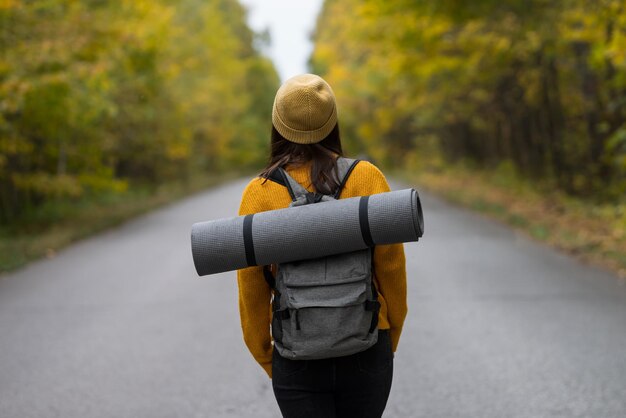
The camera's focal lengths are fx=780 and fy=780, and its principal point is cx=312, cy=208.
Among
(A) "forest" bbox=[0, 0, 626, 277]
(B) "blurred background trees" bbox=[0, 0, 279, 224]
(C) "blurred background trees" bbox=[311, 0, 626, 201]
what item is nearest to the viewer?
(A) "forest" bbox=[0, 0, 626, 277]

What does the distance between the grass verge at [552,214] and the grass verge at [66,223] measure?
8020 millimetres

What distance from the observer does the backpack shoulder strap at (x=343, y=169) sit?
7.89 ft

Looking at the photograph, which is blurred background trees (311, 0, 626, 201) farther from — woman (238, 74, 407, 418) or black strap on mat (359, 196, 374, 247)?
black strap on mat (359, 196, 374, 247)

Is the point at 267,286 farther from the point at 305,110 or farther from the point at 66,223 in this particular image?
the point at 66,223

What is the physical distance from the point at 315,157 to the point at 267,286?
0.44 metres

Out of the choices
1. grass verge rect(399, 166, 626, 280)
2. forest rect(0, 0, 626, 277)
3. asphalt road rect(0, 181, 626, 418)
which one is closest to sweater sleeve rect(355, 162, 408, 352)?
asphalt road rect(0, 181, 626, 418)

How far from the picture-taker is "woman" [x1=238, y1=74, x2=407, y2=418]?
2.39m

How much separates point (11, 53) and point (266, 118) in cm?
6452

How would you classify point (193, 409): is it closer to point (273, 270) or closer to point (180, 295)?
point (273, 270)

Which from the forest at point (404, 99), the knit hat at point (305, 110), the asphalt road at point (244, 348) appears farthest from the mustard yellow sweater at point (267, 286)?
the forest at point (404, 99)

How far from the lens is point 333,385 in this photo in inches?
95.2

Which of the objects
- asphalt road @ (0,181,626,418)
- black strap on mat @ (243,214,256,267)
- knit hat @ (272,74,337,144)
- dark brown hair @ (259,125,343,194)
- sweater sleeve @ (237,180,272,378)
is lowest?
→ asphalt road @ (0,181,626,418)

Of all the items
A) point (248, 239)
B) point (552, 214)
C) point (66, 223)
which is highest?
point (248, 239)

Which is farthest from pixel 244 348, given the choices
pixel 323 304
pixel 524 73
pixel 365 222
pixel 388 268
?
A: pixel 524 73
